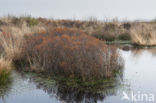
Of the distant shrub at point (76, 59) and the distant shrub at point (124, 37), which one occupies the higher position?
the distant shrub at point (76, 59)

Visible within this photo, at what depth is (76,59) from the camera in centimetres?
669

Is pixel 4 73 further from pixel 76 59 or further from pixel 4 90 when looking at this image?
pixel 76 59

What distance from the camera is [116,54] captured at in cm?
729

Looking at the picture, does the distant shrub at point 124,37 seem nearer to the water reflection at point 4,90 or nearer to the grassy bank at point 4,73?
the grassy bank at point 4,73

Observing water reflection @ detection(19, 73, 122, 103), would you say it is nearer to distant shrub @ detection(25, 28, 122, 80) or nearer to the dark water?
the dark water

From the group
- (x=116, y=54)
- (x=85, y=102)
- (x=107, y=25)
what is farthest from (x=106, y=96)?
(x=107, y=25)

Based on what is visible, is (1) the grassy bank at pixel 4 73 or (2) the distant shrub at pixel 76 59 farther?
(2) the distant shrub at pixel 76 59

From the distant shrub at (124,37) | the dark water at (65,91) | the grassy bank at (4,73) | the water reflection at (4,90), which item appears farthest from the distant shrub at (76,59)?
the distant shrub at (124,37)

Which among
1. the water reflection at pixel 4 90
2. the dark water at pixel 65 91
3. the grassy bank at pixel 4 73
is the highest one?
the grassy bank at pixel 4 73

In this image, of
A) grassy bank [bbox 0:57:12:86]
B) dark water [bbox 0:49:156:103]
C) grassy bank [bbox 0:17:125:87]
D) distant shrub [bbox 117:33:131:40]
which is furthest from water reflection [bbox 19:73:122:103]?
distant shrub [bbox 117:33:131:40]

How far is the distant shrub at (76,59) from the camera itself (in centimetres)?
650

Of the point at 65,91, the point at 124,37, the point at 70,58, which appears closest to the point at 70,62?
the point at 70,58

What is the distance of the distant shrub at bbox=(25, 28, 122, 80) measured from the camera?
650 cm

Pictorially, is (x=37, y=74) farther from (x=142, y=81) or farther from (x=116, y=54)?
(x=142, y=81)
